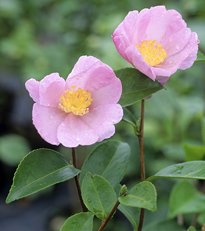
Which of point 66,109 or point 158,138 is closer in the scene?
point 66,109

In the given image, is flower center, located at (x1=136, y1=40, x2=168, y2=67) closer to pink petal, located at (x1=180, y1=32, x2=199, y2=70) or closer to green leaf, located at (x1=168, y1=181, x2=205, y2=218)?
pink petal, located at (x1=180, y1=32, x2=199, y2=70)

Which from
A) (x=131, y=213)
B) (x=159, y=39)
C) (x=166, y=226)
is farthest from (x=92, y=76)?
(x=166, y=226)

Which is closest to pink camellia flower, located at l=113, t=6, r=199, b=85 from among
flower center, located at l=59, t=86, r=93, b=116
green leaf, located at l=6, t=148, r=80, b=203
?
flower center, located at l=59, t=86, r=93, b=116

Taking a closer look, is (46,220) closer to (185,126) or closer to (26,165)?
(185,126)

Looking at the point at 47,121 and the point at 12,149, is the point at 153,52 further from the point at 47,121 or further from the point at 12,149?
the point at 12,149

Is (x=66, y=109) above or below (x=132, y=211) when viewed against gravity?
above

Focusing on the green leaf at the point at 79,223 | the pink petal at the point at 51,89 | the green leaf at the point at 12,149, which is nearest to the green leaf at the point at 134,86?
the pink petal at the point at 51,89


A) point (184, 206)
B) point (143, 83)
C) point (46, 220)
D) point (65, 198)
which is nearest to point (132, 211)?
point (184, 206)
